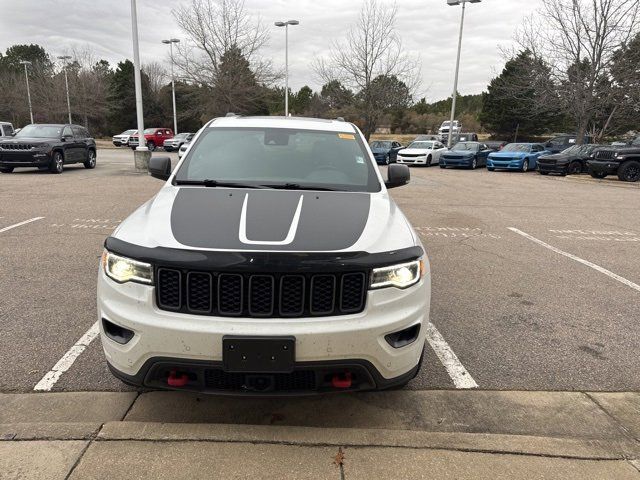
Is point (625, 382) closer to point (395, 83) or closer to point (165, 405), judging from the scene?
point (165, 405)

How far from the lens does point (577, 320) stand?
4.44 metres

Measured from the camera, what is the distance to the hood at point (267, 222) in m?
2.46

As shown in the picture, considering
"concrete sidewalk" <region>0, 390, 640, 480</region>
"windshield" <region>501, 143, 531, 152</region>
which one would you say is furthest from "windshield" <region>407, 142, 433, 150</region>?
"concrete sidewalk" <region>0, 390, 640, 480</region>

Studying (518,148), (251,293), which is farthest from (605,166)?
(251,293)

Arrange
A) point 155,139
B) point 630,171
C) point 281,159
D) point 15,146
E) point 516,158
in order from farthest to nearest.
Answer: point 155,139 → point 516,158 → point 630,171 → point 15,146 → point 281,159

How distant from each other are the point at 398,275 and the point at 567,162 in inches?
890

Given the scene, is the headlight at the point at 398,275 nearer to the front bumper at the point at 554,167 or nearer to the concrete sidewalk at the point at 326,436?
the concrete sidewalk at the point at 326,436

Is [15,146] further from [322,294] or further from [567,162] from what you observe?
[567,162]

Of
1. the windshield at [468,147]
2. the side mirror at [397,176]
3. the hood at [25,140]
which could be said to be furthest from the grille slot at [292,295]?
the windshield at [468,147]

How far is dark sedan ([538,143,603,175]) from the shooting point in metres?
21.8

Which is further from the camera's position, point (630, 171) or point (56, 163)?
point (630, 171)

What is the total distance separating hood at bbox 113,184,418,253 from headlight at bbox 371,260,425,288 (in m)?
0.12

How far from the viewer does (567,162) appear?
71.7 feet

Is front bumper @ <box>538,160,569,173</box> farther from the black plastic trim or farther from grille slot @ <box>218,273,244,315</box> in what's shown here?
grille slot @ <box>218,273,244,315</box>
